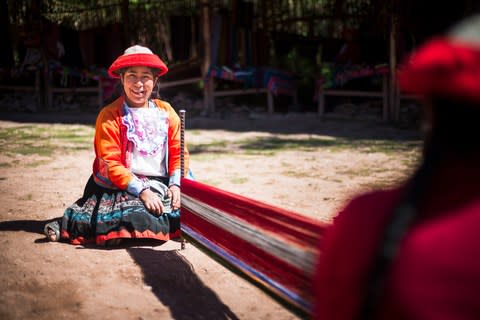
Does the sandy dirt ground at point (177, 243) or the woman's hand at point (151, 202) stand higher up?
the woman's hand at point (151, 202)

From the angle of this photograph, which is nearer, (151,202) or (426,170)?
(426,170)

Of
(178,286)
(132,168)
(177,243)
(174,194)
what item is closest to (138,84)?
(132,168)

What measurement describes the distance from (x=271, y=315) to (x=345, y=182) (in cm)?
325

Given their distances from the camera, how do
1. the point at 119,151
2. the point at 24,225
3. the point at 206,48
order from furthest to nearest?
the point at 206,48 < the point at 24,225 < the point at 119,151

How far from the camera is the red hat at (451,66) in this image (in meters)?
0.96

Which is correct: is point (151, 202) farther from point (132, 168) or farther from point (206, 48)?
point (206, 48)

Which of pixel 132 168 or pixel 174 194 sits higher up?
pixel 132 168

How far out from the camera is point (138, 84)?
3535mm

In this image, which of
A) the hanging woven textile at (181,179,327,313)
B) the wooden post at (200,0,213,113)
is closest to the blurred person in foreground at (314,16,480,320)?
the hanging woven textile at (181,179,327,313)

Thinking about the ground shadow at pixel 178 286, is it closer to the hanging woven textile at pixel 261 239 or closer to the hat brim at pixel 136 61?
the hanging woven textile at pixel 261 239

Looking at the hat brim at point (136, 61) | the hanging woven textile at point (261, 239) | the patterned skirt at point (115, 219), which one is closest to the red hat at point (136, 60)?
the hat brim at point (136, 61)

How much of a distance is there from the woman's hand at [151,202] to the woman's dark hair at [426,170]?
237 centimetres

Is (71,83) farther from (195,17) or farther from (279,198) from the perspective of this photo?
(279,198)

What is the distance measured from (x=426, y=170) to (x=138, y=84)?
2746mm
